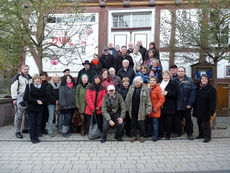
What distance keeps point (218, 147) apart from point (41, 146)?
4.50 meters

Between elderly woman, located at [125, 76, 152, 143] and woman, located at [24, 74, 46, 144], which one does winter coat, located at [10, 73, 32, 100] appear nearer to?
woman, located at [24, 74, 46, 144]

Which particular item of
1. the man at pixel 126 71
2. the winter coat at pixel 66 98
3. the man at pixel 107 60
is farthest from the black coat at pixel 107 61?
the winter coat at pixel 66 98

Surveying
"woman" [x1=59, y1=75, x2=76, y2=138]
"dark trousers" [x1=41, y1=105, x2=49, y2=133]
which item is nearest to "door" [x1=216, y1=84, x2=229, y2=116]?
"woman" [x1=59, y1=75, x2=76, y2=138]

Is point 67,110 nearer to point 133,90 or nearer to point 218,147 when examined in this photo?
point 133,90

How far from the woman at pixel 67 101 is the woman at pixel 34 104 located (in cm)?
51

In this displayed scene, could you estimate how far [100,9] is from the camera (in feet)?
30.8

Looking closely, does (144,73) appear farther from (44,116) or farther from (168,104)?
(44,116)

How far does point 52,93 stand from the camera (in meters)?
5.50

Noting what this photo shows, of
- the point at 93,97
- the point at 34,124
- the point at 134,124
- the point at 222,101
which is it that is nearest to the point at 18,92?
the point at 34,124

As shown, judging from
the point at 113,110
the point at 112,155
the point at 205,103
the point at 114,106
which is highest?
the point at 205,103

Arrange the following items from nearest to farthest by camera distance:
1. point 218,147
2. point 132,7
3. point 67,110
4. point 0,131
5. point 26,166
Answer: point 26,166 → point 218,147 → point 67,110 → point 0,131 → point 132,7

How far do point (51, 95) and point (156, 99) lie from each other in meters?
3.01

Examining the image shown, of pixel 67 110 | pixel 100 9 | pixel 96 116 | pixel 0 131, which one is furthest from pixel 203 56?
pixel 0 131

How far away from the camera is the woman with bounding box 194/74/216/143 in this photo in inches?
197
